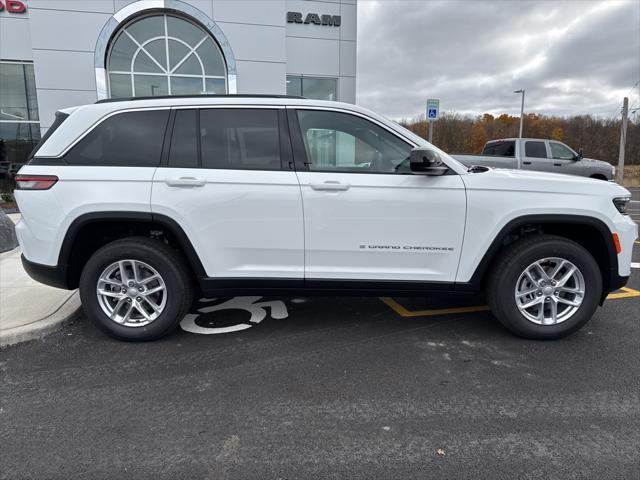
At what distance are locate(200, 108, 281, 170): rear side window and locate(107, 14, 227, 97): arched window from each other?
10.1 m

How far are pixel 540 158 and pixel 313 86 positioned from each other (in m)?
7.44

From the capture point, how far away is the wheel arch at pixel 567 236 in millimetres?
3340

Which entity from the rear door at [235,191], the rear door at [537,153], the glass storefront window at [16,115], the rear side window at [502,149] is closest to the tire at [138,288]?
the rear door at [235,191]

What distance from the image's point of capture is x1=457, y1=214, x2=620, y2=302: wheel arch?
3.34 meters

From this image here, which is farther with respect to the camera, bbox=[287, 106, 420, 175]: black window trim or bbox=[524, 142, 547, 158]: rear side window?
bbox=[524, 142, 547, 158]: rear side window

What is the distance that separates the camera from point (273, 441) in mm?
2338

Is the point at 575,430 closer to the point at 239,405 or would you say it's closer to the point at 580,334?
the point at 580,334

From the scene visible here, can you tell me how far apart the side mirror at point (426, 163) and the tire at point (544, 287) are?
3.00ft

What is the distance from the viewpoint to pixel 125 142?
134 inches

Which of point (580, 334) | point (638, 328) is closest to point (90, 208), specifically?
point (580, 334)

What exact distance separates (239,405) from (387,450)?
96cm

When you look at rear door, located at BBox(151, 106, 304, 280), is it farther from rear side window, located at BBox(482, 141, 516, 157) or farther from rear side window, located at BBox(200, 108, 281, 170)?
rear side window, located at BBox(482, 141, 516, 157)

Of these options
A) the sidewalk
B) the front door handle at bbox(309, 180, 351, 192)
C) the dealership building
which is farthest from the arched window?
the front door handle at bbox(309, 180, 351, 192)

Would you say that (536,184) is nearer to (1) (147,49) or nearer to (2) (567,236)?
(2) (567,236)
